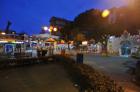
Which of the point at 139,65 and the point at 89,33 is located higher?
the point at 89,33

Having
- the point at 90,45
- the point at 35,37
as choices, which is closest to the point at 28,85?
the point at 35,37

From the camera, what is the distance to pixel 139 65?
55.6ft

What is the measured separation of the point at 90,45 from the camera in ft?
248

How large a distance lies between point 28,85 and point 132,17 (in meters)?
8.15

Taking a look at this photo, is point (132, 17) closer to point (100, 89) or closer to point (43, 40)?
point (100, 89)

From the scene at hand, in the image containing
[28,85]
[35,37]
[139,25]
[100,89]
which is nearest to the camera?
[100,89]

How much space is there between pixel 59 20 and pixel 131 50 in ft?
153

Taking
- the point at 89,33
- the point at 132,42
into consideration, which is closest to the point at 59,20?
the point at 89,33

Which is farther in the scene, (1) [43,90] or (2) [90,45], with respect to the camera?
(2) [90,45]

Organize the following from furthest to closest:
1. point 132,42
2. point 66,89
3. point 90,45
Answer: point 90,45 < point 132,42 < point 66,89

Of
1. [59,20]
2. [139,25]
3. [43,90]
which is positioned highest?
[59,20]

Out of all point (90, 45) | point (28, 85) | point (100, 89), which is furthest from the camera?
point (90, 45)

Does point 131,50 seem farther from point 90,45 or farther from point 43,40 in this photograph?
point 43,40

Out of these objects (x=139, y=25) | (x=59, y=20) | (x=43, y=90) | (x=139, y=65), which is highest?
(x=59, y=20)
